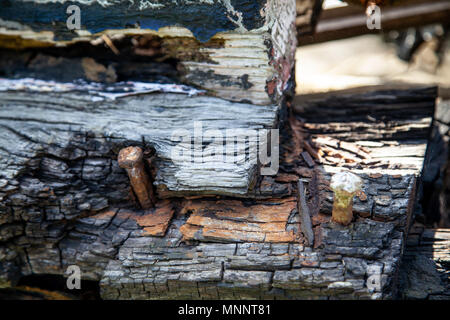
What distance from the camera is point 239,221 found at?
2.59 meters

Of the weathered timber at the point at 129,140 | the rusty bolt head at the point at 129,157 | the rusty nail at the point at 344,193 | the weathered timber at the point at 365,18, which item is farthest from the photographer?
the weathered timber at the point at 365,18

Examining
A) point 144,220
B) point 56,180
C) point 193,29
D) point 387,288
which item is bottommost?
point 387,288

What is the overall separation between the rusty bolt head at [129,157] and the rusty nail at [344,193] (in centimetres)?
129

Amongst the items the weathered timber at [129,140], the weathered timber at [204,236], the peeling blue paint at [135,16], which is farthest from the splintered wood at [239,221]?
the peeling blue paint at [135,16]

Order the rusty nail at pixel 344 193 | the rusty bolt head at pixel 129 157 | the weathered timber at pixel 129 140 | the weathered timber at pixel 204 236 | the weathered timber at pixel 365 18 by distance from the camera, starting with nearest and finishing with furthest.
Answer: the rusty nail at pixel 344 193 → the weathered timber at pixel 204 236 → the rusty bolt head at pixel 129 157 → the weathered timber at pixel 129 140 → the weathered timber at pixel 365 18

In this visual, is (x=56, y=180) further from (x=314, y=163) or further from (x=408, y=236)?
(x=408, y=236)

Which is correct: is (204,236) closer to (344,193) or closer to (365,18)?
(344,193)

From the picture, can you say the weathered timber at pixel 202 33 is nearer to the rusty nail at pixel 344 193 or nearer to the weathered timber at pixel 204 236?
the weathered timber at pixel 204 236

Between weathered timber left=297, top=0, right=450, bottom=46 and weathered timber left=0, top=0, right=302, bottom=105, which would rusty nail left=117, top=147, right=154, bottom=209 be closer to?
weathered timber left=0, top=0, right=302, bottom=105

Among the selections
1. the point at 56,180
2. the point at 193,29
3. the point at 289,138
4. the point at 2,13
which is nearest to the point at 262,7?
the point at 193,29

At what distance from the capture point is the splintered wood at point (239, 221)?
2.51 meters

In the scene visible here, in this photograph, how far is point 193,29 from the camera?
278 cm

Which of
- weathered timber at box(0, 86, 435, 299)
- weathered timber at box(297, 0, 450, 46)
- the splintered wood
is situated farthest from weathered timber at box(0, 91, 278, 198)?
weathered timber at box(297, 0, 450, 46)

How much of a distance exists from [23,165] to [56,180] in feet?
0.81
